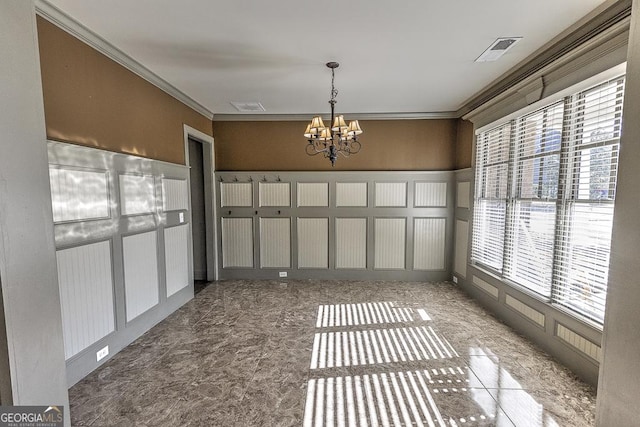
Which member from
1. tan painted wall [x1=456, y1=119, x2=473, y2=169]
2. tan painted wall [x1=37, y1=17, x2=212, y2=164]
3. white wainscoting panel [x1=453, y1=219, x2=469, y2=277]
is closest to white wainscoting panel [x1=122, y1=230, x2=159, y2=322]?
tan painted wall [x1=37, y1=17, x2=212, y2=164]

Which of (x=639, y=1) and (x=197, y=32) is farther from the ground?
(x=197, y=32)

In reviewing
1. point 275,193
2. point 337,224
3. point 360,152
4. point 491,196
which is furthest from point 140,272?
point 491,196

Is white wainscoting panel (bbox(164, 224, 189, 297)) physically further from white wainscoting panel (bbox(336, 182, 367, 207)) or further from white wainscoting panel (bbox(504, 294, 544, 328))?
white wainscoting panel (bbox(504, 294, 544, 328))

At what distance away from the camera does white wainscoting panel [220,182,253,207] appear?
516 cm

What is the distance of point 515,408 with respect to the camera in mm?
2068

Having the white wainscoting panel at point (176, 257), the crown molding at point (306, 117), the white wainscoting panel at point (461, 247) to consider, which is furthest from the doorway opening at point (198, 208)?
the white wainscoting panel at point (461, 247)

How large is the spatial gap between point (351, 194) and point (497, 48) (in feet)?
9.49

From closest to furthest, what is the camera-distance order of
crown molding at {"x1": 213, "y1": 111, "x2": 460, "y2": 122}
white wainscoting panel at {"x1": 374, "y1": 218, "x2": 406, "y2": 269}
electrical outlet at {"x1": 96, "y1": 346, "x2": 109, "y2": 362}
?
electrical outlet at {"x1": 96, "y1": 346, "x2": 109, "y2": 362} < crown molding at {"x1": 213, "y1": 111, "x2": 460, "y2": 122} < white wainscoting panel at {"x1": 374, "y1": 218, "x2": 406, "y2": 269}

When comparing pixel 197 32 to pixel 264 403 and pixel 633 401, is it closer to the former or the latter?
pixel 264 403

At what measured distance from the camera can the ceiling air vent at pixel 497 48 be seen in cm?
258

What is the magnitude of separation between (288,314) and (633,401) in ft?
10.7

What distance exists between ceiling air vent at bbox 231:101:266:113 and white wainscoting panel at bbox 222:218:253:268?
187 centimetres

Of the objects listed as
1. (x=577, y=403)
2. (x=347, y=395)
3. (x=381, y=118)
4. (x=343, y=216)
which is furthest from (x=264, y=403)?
(x=381, y=118)

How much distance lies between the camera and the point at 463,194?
4637 millimetres
